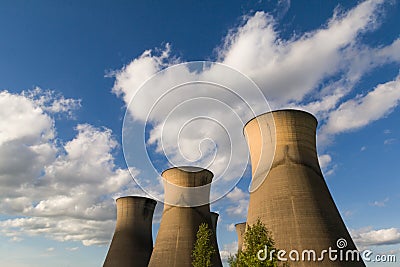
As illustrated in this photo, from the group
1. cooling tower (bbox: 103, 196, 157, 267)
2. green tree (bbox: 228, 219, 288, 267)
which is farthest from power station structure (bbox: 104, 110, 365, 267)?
cooling tower (bbox: 103, 196, 157, 267)

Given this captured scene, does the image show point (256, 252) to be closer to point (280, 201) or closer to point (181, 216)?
point (280, 201)

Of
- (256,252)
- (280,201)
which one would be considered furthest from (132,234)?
(256,252)

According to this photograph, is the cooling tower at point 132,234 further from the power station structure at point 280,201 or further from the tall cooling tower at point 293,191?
the tall cooling tower at point 293,191

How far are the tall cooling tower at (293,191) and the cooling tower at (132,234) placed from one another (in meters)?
16.0

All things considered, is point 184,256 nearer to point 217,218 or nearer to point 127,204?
point 127,204

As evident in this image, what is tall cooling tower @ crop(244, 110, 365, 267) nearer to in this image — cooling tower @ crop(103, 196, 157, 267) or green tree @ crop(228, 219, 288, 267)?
green tree @ crop(228, 219, 288, 267)

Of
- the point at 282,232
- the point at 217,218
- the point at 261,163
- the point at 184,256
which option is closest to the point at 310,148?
the point at 261,163

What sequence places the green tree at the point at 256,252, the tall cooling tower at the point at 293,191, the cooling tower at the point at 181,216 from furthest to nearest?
1. the cooling tower at the point at 181,216
2. the tall cooling tower at the point at 293,191
3. the green tree at the point at 256,252

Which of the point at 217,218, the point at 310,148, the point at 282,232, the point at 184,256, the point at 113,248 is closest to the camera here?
the point at 282,232

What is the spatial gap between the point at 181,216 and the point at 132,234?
7.68m

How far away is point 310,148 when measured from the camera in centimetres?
2000

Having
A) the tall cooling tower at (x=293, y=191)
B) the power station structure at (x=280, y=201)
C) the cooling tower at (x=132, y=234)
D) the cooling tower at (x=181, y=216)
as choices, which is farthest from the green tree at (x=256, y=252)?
the cooling tower at (x=132, y=234)

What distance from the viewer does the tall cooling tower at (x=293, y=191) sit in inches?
652

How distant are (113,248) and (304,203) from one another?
2060 centimetres
